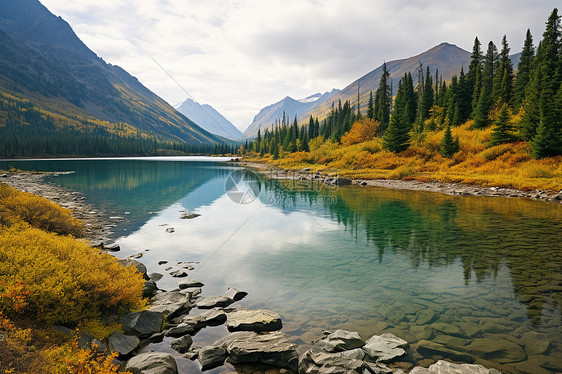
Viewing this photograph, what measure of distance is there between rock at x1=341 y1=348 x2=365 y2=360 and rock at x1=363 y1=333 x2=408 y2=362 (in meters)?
0.19

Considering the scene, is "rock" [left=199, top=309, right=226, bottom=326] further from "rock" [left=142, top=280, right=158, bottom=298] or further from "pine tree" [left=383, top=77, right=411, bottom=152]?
"pine tree" [left=383, top=77, right=411, bottom=152]

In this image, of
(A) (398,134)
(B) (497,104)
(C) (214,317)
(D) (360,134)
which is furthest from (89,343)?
(D) (360,134)

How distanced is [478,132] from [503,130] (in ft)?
28.6

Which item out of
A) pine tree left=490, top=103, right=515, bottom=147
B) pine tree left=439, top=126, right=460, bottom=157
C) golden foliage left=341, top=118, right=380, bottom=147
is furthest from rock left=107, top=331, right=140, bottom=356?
golden foliage left=341, top=118, right=380, bottom=147

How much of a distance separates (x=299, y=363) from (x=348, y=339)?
1411 millimetres

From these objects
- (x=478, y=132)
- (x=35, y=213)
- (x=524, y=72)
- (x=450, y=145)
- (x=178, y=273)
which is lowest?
(x=178, y=273)

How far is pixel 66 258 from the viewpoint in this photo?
856 centimetres

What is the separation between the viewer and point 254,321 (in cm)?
789

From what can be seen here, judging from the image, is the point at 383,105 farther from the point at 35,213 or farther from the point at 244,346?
the point at 244,346

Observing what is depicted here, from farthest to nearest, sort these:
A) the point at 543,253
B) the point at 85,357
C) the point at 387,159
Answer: the point at 387,159
the point at 543,253
the point at 85,357

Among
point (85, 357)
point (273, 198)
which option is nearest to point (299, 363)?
point (85, 357)

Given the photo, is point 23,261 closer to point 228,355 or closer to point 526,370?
point 228,355

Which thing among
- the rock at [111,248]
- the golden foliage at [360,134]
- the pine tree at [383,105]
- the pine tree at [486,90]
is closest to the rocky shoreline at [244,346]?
the rock at [111,248]

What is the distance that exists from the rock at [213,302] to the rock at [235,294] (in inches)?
10.8
